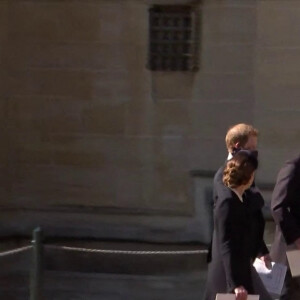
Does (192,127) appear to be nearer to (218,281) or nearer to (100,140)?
(100,140)

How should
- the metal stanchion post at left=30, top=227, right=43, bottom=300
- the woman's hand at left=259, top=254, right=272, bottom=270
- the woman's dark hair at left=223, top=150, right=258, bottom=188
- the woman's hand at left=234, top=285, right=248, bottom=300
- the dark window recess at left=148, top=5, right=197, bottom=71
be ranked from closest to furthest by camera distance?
→ 1. the woman's hand at left=234, top=285, right=248, bottom=300
2. the woman's dark hair at left=223, top=150, right=258, bottom=188
3. the woman's hand at left=259, top=254, right=272, bottom=270
4. the metal stanchion post at left=30, top=227, right=43, bottom=300
5. the dark window recess at left=148, top=5, right=197, bottom=71

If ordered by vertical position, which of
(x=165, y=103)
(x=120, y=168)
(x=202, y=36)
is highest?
(x=202, y=36)

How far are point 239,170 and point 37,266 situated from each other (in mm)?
1714

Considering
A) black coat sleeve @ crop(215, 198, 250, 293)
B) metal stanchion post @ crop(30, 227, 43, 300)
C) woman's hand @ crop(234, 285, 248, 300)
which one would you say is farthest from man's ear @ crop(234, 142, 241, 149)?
metal stanchion post @ crop(30, 227, 43, 300)

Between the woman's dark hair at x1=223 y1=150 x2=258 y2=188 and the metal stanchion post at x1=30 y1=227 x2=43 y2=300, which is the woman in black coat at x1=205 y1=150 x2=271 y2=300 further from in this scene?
the metal stanchion post at x1=30 y1=227 x2=43 y2=300

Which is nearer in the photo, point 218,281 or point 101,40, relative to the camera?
point 218,281

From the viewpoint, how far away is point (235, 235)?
6266mm

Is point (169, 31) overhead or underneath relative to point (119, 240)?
overhead

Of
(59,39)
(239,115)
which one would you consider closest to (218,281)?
(239,115)

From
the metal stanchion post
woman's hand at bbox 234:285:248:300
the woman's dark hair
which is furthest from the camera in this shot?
the metal stanchion post

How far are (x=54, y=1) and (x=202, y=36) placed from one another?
1.40 metres

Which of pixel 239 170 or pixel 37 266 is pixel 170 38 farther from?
pixel 239 170

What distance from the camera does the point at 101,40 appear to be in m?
9.99

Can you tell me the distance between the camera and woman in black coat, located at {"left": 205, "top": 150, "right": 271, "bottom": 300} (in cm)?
625
